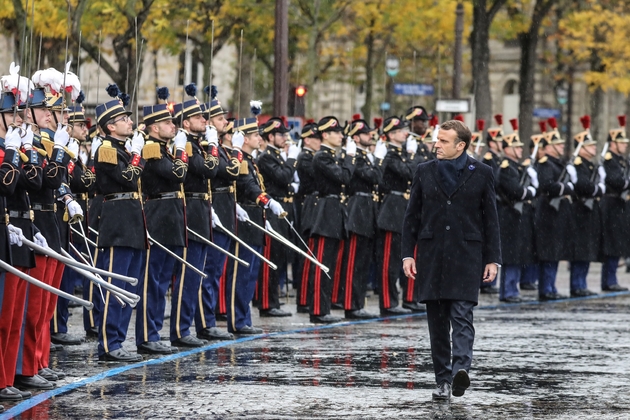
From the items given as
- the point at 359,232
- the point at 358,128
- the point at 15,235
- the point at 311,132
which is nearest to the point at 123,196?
the point at 15,235

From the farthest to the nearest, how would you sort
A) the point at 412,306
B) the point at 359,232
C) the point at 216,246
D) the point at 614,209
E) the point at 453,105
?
the point at 453,105 → the point at 614,209 → the point at 412,306 → the point at 359,232 → the point at 216,246

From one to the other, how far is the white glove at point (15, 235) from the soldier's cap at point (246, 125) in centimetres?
472

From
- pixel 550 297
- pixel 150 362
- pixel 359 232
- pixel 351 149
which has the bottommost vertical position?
pixel 150 362

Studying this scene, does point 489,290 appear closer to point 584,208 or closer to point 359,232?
point 584,208

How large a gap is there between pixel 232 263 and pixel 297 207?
4.39 metres

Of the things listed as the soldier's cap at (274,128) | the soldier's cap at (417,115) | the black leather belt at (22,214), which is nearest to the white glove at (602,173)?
the soldier's cap at (417,115)

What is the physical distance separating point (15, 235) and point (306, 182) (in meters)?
7.09

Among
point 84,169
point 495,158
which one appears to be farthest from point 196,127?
point 495,158

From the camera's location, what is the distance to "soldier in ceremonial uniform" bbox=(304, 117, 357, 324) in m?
15.6

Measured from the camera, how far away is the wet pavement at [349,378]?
941cm

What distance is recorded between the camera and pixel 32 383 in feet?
34.0

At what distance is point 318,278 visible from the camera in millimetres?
15477

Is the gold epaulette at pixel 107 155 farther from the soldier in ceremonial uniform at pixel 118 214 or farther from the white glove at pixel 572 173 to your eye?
the white glove at pixel 572 173

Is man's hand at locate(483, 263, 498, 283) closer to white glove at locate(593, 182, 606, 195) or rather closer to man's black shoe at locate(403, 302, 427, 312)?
man's black shoe at locate(403, 302, 427, 312)
